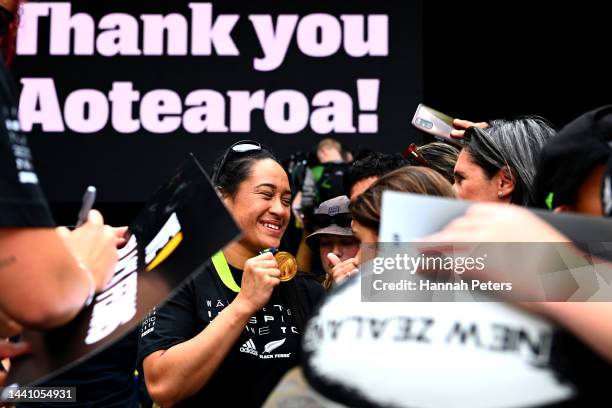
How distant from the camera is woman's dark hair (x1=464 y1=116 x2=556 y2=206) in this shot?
2.01 meters

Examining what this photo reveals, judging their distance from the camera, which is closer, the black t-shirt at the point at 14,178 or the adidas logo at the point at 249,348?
the black t-shirt at the point at 14,178

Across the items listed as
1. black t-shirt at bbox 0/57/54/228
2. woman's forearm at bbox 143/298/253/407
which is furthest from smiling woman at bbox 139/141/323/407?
black t-shirt at bbox 0/57/54/228

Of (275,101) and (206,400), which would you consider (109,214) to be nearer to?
(275,101)

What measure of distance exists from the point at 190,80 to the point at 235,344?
3.29 m

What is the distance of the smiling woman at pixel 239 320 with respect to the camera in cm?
192

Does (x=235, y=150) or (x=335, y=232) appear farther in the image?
(x=335, y=232)

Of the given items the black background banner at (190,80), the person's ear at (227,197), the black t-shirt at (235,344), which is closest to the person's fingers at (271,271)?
the black t-shirt at (235,344)

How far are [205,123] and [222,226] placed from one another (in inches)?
155

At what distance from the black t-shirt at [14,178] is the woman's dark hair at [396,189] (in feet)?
1.83

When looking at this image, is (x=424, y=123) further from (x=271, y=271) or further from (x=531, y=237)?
(x=531, y=237)

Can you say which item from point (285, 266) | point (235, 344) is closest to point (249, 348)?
point (235, 344)

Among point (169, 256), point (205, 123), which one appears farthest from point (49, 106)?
point (169, 256)

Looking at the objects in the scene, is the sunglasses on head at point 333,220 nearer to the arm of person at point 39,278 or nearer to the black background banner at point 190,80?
the arm of person at point 39,278

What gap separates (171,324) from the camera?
2.01 m
